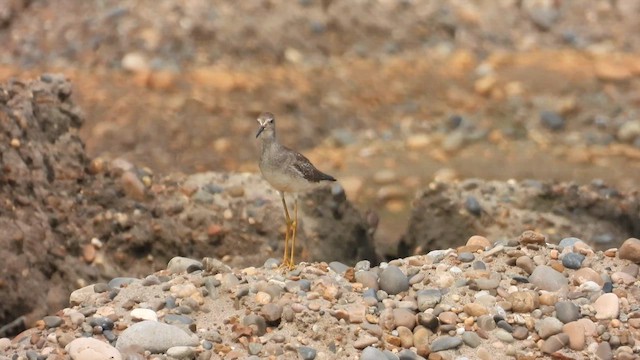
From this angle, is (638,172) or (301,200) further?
(638,172)

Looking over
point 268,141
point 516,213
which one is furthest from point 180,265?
point 516,213

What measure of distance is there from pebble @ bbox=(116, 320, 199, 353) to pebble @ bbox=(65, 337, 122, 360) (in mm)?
92

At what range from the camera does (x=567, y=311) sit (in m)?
6.23

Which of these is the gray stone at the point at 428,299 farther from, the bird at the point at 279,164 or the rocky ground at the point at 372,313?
the bird at the point at 279,164

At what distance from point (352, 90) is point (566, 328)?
8660 millimetres

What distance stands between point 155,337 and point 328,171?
262 inches

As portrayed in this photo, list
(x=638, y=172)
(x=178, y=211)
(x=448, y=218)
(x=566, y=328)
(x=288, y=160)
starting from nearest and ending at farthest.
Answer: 1. (x=566, y=328)
2. (x=288, y=160)
3. (x=178, y=211)
4. (x=448, y=218)
5. (x=638, y=172)

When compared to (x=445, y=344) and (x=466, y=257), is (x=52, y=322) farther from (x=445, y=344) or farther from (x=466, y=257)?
(x=466, y=257)

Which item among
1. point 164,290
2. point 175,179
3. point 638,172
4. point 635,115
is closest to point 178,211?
point 175,179

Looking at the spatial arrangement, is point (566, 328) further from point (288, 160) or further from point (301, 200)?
point (301, 200)

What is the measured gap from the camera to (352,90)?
14.6 m

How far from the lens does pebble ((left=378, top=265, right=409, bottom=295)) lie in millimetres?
6477

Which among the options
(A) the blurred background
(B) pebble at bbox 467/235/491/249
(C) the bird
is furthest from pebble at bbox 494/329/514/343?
(A) the blurred background

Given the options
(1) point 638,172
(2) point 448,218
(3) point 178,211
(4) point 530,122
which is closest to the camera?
(3) point 178,211
